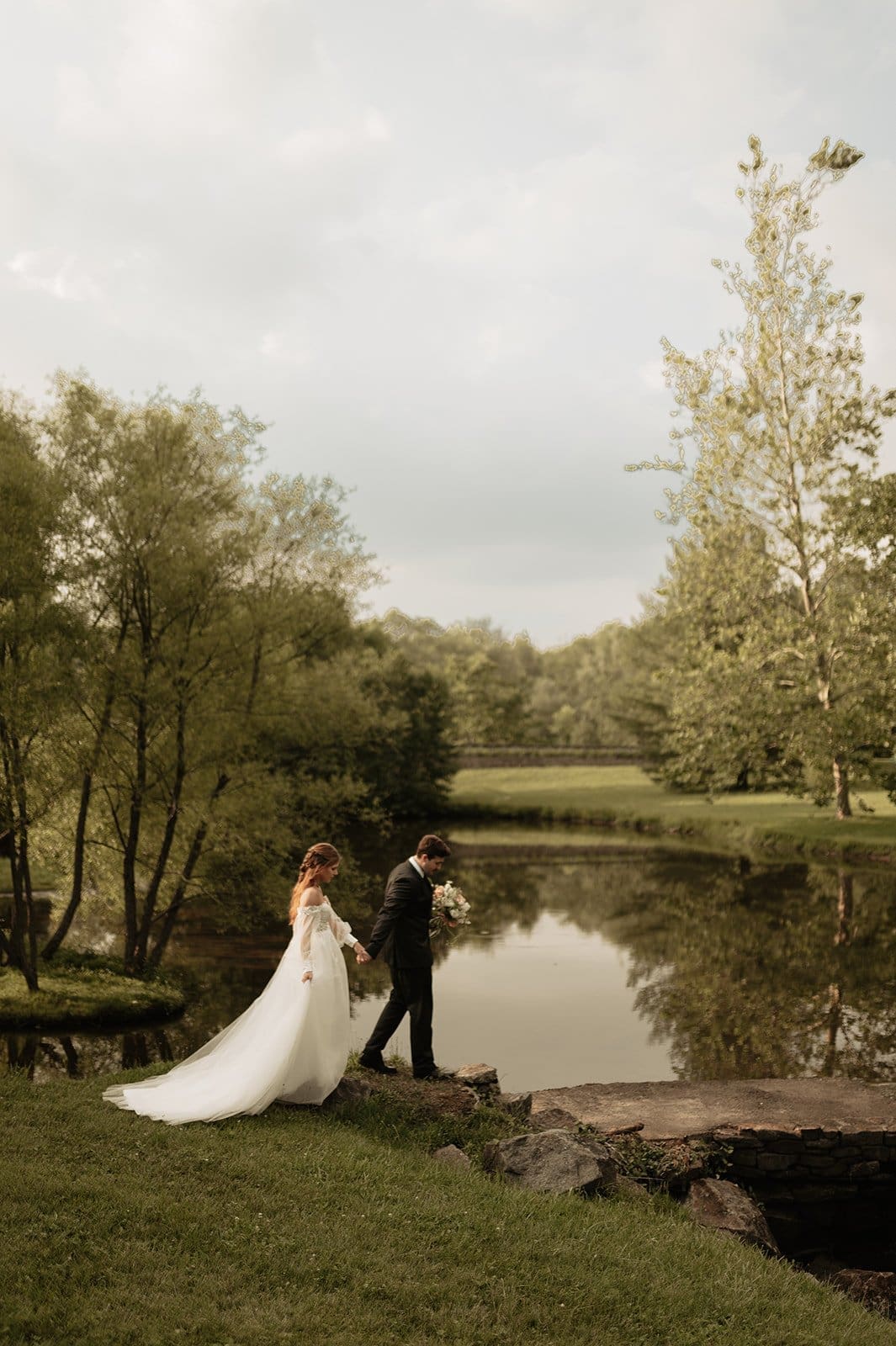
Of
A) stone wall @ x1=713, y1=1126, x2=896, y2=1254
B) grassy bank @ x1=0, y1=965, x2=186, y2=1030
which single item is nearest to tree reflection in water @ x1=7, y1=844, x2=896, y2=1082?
grassy bank @ x1=0, y1=965, x2=186, y2=1030

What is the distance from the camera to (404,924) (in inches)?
448

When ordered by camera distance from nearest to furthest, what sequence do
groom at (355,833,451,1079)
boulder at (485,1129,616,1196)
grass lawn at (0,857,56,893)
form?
1. boulder at (485,1129,616,1196)
2. groom at (355,833,451,1079)
3. grass lawn at (0,857,56,893)

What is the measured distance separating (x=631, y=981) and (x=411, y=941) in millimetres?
11815

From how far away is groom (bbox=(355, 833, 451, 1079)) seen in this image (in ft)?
37.3

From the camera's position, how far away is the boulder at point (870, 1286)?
9227mm

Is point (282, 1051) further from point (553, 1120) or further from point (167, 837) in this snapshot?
point (167, 837)

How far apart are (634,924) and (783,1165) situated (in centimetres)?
1706

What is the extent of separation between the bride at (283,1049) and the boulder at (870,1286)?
4943 millimetres

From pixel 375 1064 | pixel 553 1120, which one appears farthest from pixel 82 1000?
pixel 553 1120

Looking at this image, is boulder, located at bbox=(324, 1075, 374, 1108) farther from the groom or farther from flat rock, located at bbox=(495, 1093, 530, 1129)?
flat rock, located at bbox=(495, 1093, 530, 1129)

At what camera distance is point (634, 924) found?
2820 centimetres

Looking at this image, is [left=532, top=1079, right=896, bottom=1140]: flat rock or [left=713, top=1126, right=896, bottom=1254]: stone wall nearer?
[left=713, top=1126, right=896, bottom=1254]: stone wall

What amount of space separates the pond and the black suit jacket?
449 centimetres

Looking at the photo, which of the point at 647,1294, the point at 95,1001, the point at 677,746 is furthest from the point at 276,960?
the point at 677,746
